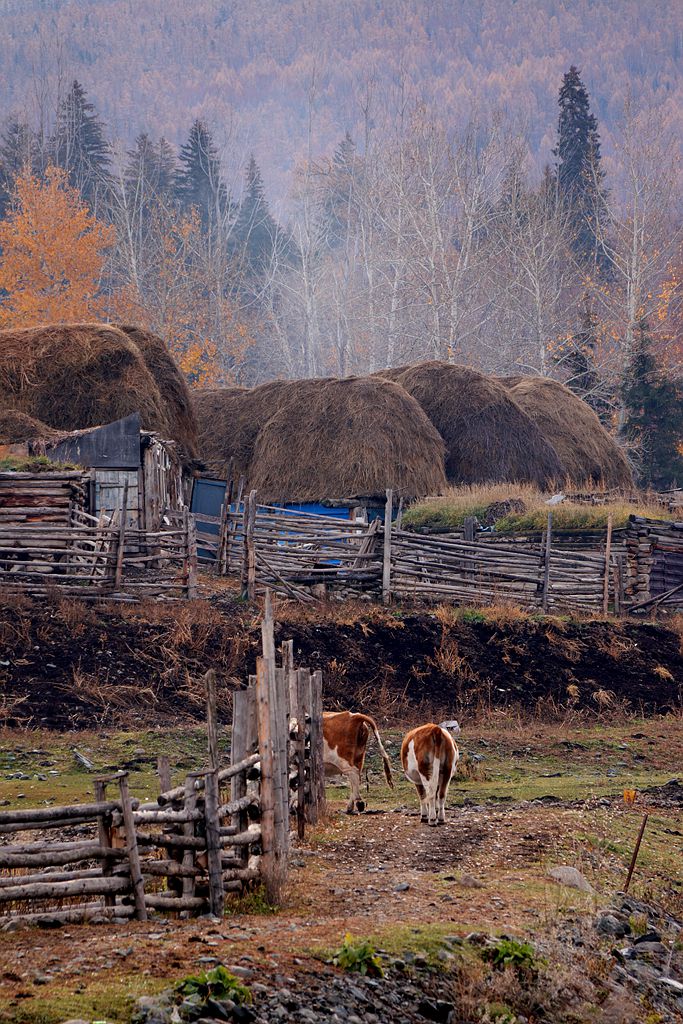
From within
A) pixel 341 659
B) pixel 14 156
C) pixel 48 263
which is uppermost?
pixel 14 156

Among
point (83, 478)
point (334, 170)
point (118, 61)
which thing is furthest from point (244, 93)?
point (83, 478)

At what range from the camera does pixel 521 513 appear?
93.0 ft

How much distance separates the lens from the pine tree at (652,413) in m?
Answer: 43.5

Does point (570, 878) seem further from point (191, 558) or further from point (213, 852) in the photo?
point (191, 558)

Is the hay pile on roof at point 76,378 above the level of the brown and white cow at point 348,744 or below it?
above

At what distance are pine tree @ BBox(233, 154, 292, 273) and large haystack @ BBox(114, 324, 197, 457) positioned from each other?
127ft

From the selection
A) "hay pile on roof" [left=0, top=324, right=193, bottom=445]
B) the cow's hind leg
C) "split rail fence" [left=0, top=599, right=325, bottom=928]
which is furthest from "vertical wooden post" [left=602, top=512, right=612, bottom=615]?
"split rail fence" [left=0, top=599, right=325, bottom=928]

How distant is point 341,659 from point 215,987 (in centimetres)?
1307

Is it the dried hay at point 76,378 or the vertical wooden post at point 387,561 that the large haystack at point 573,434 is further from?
the vertical wooden post at point 387,561

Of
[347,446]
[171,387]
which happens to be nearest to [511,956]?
[347,446]

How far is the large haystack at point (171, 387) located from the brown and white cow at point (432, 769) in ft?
69.2

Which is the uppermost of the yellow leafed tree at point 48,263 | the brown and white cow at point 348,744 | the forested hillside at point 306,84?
the forested hillside at point 306,84

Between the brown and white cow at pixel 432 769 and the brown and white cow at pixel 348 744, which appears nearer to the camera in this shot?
the brown and white cow at pixel 432 769

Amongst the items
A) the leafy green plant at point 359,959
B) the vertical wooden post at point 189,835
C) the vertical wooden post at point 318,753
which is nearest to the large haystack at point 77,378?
the vertical wooden post at point 318,753
